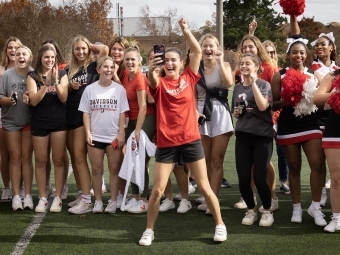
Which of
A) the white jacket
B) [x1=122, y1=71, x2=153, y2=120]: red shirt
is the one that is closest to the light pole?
[x1=122, y1=71, x2=153, y2=120]: red shirt

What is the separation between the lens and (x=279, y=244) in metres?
5.92

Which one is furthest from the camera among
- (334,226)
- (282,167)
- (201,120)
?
(282,167)

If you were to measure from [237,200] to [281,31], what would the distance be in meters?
45.9

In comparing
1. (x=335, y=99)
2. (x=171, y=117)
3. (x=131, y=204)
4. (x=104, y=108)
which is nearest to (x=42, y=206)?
(x=131, y=204)

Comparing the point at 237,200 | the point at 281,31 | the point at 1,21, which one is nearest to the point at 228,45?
the point at 281,31

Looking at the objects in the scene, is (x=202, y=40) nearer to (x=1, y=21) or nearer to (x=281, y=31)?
(x=1, y=21)

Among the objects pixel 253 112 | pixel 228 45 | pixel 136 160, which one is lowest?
pixel 136 160

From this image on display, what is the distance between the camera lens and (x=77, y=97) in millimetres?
7484

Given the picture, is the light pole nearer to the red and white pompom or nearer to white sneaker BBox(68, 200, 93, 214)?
white sneaker BBox(68, 200, 93, 214)

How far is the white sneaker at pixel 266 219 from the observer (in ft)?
21.7

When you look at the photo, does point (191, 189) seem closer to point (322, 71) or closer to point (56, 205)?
point (56, 205)

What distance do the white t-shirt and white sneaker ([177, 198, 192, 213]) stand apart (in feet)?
3.77

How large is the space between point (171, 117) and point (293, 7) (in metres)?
2.53

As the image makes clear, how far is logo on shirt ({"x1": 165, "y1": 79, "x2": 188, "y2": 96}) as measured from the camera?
596 centimetres
